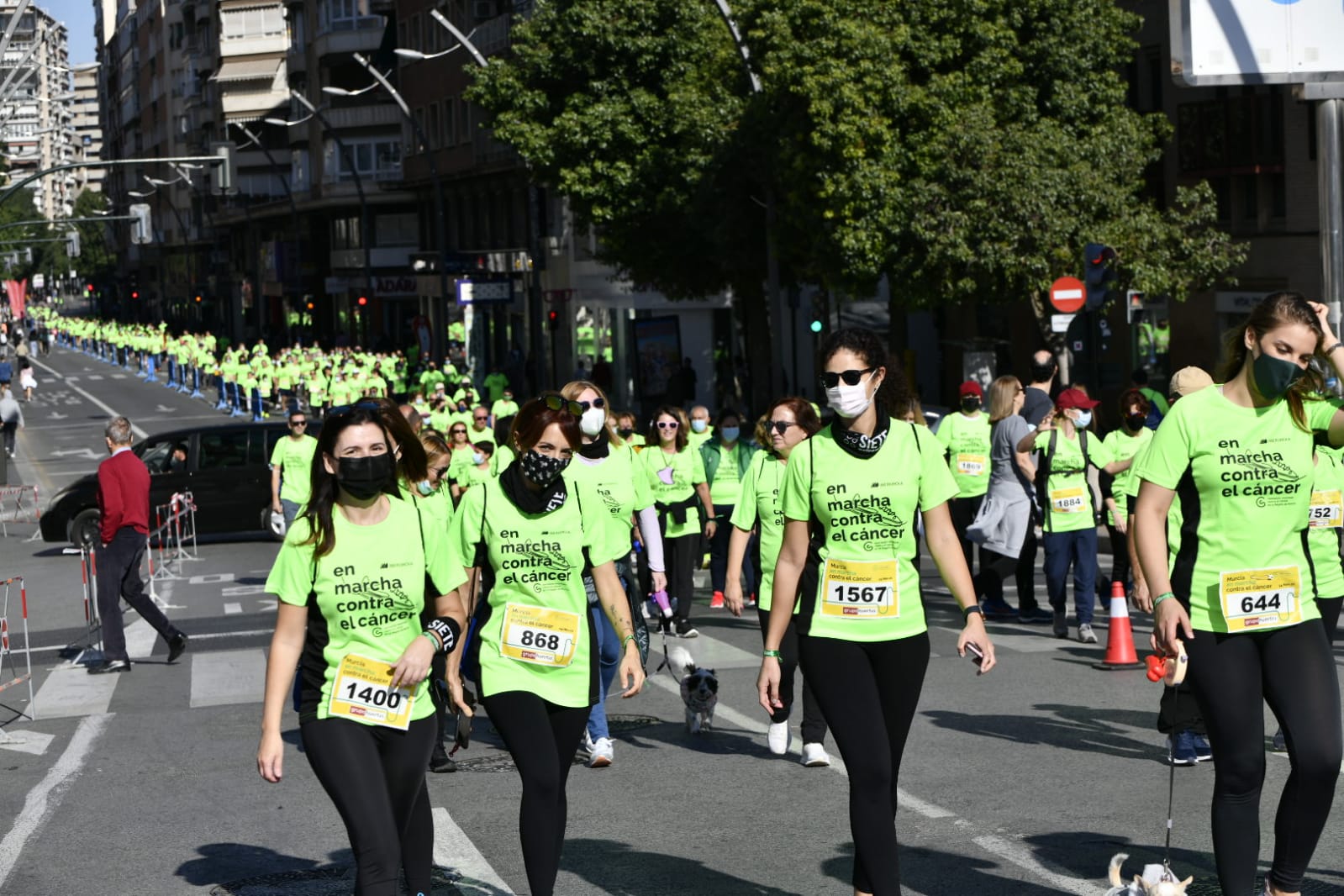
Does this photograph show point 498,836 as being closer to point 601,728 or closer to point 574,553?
point 601,728

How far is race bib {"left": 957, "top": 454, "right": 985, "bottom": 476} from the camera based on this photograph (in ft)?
52.4

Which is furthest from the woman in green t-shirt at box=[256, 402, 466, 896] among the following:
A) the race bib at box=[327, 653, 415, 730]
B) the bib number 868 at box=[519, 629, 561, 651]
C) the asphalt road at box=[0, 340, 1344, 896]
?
the asphalt road at box=[0, 340, 1344, 896]

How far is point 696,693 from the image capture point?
1036 cm

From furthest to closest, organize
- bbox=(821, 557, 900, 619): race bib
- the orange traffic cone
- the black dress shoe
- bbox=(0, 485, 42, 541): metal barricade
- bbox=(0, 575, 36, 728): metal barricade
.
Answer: bbox=(0, 485, 42, 541): metal barricade < the black dress shoe < bbox=(0, 575, 36, 728): metal barricade < the orange traffic cone < bbox=(821, 557, 900, 619): race bib

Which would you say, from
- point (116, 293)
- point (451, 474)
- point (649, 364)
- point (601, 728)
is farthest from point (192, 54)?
point (601, 728)

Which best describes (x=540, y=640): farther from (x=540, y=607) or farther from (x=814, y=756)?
(x=814, y=756)

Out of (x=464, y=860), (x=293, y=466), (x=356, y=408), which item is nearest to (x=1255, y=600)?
(x=356, y=408)

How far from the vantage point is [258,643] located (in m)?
15.8

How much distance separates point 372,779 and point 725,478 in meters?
10.4

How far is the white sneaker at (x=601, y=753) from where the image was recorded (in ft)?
31.6

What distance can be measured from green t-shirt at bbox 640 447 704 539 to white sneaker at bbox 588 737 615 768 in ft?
18.7

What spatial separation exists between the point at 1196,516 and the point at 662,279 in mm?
33935

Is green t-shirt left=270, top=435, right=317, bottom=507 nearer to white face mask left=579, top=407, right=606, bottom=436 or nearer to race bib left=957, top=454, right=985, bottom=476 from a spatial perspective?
race bib left=957, top=454, right=985, bottom=476

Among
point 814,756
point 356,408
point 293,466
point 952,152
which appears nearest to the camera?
point 356,408
